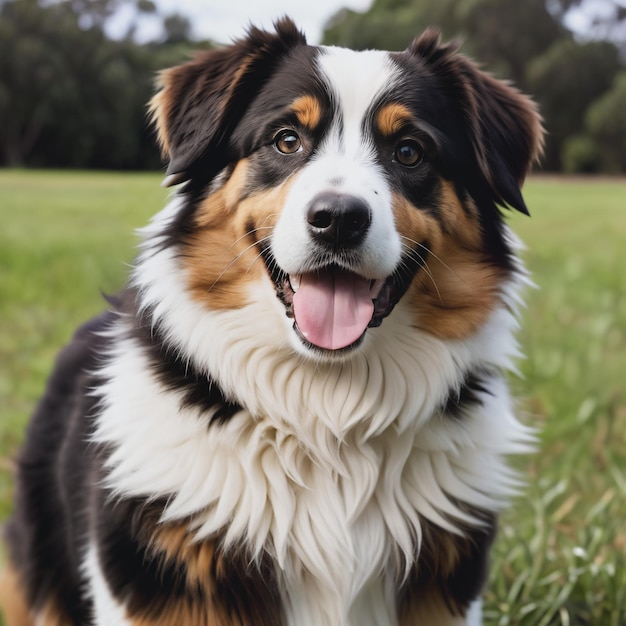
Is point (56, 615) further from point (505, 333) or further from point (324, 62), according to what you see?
point (324, 62)

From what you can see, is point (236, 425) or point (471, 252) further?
point (471, 252)

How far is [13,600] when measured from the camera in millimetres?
3354

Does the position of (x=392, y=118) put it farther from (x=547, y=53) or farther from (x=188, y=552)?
(x=547, y=53)

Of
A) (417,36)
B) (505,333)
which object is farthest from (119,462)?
(417,36)

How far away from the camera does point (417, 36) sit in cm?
306

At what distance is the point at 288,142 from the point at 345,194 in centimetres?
48

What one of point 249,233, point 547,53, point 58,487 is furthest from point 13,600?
point 547,53

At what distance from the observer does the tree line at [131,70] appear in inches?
1264

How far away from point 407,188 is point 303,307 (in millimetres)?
524

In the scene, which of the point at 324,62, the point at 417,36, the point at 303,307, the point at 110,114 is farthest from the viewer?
Result: the point at 110,114

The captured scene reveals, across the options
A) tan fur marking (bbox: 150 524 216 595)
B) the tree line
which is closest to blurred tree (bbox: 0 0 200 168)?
the tree line

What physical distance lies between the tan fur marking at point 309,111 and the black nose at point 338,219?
16.7 inches

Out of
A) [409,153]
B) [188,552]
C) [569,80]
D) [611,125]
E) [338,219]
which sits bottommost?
[611,125]

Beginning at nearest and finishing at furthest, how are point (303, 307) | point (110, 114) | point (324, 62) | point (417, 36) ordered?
1. point (303, 307)
2. point (324, 62)
3. point (417, 36)
4. point (110, 114)
